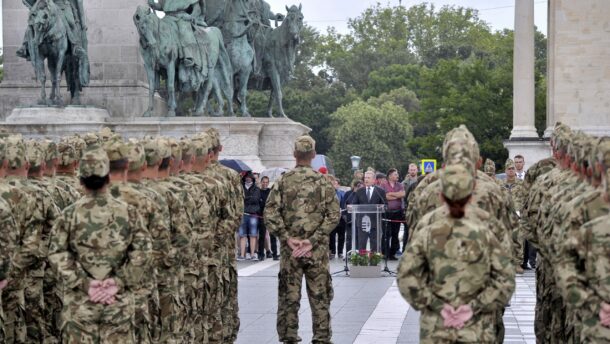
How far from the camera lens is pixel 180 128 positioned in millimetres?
34719

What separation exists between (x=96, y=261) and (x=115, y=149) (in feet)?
3.45

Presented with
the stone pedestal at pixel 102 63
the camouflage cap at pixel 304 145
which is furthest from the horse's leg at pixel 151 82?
the camouflage cap at pixel 304 145

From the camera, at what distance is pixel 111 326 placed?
9273mm

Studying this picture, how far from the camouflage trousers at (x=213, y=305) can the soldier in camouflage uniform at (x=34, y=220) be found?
72.9 inches

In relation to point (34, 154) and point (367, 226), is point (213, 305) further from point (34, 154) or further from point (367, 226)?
point (367, 226)

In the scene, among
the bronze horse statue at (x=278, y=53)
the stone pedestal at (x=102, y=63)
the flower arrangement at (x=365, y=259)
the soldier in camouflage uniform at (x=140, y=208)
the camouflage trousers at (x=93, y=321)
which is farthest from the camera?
the stone pedestal at (x=102, y=63)

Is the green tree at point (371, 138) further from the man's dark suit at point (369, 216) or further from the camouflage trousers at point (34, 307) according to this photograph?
the camouflage trousers at point (34, 307)

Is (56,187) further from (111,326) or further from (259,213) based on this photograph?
(259,213)

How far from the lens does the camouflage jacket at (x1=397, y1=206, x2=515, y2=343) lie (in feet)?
27.2

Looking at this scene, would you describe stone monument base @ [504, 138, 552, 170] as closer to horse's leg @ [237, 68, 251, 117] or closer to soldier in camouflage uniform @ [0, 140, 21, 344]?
horse's leg @ [237, 68, 251, 117]

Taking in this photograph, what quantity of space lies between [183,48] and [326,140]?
68.0m

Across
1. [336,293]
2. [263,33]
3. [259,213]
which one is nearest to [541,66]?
[263,33]

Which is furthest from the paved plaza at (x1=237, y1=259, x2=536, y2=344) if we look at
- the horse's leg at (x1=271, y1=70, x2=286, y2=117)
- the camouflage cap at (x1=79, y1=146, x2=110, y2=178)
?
the horse's leg at (x1=271, y1=70, x2=286, y2=117)

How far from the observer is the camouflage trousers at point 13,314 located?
1077 cm
